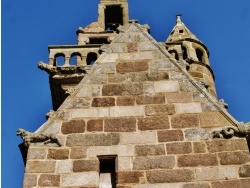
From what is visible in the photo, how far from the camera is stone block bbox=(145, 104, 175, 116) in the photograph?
6.66 meters

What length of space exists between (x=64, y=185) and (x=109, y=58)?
238 cm

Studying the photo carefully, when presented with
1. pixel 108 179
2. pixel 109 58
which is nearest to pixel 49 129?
pixel 108 179

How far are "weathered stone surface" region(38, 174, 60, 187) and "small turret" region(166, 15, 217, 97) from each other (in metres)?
6.22

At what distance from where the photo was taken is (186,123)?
6512 mm

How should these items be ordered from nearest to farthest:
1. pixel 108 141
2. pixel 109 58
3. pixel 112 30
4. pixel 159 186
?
pixel 159 186 → pixel 108 141 → pixel 109 58 → pixel 112 30

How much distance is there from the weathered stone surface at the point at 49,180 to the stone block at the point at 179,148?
1.50m

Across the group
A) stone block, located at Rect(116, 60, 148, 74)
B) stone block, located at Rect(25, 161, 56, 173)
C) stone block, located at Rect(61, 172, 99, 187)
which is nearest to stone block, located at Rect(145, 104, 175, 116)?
stone block, located at Rect(116, 60, 148, 74)

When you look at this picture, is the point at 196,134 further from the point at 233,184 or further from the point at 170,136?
the point at 233,184

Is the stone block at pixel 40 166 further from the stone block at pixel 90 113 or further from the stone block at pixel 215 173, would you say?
the stone block at pixel 215 173

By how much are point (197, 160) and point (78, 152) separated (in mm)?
1574

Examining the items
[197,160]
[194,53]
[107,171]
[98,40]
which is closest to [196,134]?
[197,160]

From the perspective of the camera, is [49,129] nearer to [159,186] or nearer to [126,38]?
[159,186]

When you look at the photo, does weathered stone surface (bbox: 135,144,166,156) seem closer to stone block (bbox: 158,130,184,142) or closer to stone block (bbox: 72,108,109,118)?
stone block (bbox: 158,130,184,142)

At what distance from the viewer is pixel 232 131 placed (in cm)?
632
